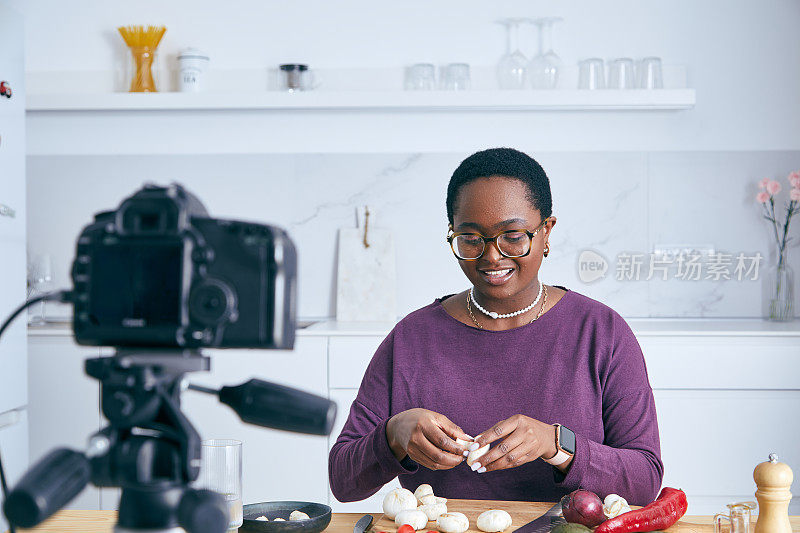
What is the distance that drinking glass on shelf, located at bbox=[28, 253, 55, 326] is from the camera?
3207 mm

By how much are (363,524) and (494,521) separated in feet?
0.65

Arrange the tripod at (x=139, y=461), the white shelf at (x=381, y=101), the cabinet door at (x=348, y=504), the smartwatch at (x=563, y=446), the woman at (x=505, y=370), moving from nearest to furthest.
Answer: the tripod at (x=139, y=461) → the smartwatch at (x=563, y=446) → the woman at (x=505, y=370) → the cabinet door at (x=348, y=504) → the white shelf at (x=381, y=101)

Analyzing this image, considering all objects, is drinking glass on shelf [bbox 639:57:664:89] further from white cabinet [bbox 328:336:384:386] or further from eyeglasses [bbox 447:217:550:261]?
eyeglasses [bbox 447:217:550:261]

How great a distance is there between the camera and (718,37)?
3270mm

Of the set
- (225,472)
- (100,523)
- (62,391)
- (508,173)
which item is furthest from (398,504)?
(62,391)

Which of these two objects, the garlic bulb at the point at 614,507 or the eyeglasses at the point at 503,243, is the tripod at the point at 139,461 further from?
the eyeglasses at the point at 503,243

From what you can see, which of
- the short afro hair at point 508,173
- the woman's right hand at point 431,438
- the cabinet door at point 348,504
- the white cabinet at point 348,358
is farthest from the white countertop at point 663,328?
the woman's right hand at point 431,438

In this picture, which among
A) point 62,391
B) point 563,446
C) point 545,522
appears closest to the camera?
point 545,522

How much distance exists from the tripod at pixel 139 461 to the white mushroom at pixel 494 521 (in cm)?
66

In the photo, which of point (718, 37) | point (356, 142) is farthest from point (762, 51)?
point (356, 142)

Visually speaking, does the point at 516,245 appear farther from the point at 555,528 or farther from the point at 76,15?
the point at 76,15

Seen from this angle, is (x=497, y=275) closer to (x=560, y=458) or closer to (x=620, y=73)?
(x=560, y=458)

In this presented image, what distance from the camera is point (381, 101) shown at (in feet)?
10.3

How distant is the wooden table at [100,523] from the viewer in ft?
4.06
